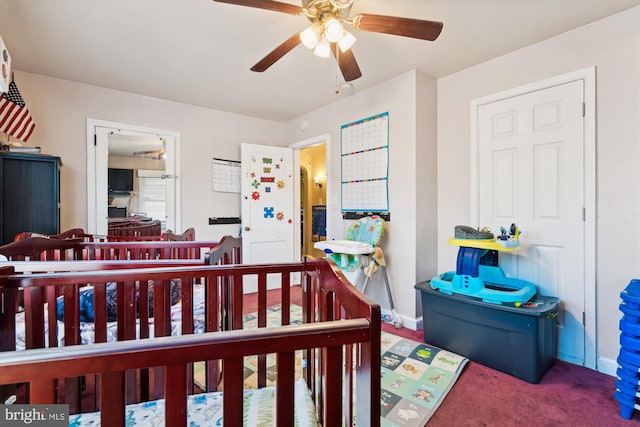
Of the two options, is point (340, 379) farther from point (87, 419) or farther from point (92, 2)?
point (92, 2)

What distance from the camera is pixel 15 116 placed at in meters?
2.53

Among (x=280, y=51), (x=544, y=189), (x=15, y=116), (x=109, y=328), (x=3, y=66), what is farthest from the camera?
(x=15, y=116)

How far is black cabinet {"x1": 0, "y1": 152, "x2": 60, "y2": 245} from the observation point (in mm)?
2234

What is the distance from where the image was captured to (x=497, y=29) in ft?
6.79

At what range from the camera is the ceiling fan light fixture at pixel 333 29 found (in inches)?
59.4

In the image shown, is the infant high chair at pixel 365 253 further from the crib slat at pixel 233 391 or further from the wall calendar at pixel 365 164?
the crib slat at pixel 233 391

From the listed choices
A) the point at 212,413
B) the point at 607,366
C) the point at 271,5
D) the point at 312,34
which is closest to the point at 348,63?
the point at 312,34

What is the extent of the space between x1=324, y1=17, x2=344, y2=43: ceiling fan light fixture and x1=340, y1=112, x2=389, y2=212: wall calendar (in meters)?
1.46

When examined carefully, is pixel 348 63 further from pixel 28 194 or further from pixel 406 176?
pixel 28 194

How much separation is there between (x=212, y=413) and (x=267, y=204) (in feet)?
9.81

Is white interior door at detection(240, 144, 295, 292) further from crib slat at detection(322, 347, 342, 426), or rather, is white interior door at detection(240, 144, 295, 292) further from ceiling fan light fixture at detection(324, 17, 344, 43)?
crib slat at detection(322, 347, 342, 426)

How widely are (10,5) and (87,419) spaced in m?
2.40

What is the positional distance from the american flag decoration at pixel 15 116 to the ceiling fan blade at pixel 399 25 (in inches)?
113

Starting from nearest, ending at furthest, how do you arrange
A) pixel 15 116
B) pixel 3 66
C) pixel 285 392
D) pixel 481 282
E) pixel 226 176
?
pixel 285 392, pixel 3 66, pixel 481 282, pixel 15 116, pixel 226 176
